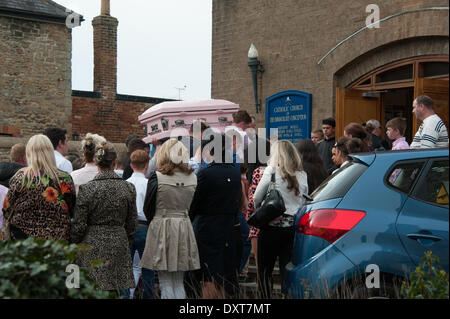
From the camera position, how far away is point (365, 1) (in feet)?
38.2

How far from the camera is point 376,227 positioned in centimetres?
450

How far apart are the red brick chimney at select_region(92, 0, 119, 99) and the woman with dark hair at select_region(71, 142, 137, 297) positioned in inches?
781

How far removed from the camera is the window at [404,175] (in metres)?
4.60

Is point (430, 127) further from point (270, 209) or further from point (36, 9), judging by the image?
point (36, 9)

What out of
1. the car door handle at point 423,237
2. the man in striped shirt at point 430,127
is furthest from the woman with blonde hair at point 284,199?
the man in striped shirt at point 430,127

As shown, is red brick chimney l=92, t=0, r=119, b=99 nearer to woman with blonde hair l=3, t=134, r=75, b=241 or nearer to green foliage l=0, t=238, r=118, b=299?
woman with blonde hair l=3, t=134, r=75, b=241

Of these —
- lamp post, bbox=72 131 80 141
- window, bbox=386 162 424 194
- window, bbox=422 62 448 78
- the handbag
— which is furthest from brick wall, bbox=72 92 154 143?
window, bbox=386 162 424 194

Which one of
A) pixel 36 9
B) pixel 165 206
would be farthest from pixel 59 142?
pixel 36 9

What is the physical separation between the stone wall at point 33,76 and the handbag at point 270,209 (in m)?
16.8

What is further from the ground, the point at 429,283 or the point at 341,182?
the point at 341,182

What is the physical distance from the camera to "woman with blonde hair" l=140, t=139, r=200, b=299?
6.12 m

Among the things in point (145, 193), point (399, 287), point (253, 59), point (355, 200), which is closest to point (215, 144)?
point (145, 193)

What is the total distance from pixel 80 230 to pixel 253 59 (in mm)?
8985

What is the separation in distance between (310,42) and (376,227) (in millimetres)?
8796
